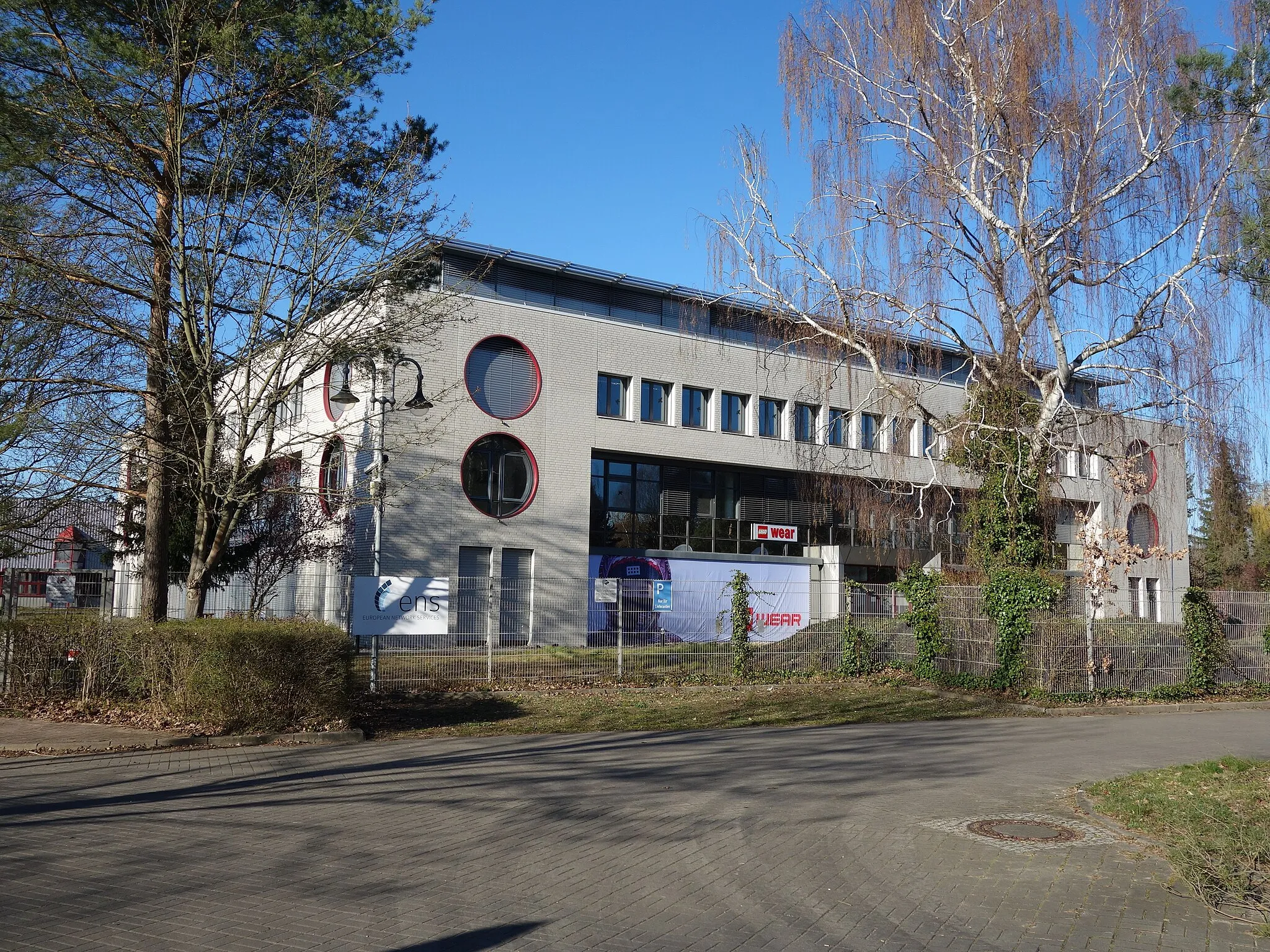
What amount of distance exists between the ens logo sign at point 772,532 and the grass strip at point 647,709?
19137 mm

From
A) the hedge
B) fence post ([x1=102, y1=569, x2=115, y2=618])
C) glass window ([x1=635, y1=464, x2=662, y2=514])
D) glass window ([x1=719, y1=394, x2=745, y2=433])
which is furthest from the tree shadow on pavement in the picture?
glass window ([x1=719, y1=394, x2=745, y2=433])

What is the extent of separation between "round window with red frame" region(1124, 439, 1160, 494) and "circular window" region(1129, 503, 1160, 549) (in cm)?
69

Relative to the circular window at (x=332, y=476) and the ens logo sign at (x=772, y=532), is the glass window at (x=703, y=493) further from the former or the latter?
the circular window at (x=332, y=476)

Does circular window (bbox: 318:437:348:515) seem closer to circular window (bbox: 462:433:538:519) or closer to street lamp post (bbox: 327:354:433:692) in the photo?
street lamp post (bbox: 327:354:433:692)

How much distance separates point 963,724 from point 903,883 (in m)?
10.4

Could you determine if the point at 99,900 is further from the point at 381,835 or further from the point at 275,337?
the point at 275,337

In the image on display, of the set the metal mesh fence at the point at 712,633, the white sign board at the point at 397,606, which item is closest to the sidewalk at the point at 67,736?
the metal mesh fence at the point at 712,633

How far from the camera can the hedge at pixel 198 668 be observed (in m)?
13.2

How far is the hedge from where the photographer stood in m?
13.2

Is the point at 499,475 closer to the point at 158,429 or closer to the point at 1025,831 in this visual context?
the point at 158,429

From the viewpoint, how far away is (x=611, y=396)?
3650 cm

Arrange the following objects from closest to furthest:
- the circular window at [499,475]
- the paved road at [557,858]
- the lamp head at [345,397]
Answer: the paved road at [557,858]
the lamp head at [345,397]
the circular window at [499,475]

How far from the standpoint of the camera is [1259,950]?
17.8ft

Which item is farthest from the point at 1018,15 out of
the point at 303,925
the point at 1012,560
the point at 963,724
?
the point at 303,925
